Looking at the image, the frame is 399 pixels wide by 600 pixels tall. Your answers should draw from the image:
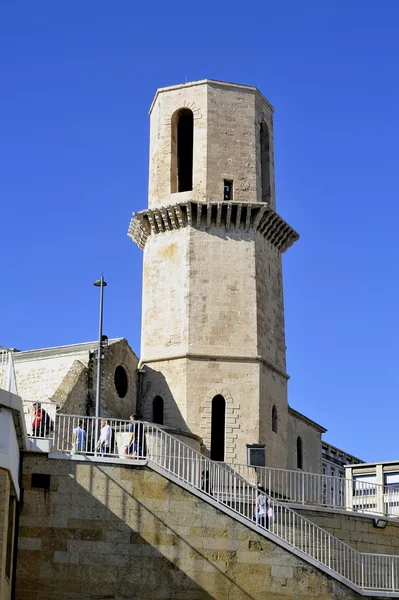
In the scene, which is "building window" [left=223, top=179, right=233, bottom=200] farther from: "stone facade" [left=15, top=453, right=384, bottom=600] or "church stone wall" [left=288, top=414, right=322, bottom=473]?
"stone facade" [left=15, top=453, right=384, bottom=600]

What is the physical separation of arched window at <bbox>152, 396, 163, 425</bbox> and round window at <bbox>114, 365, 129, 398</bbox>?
102 centimetres

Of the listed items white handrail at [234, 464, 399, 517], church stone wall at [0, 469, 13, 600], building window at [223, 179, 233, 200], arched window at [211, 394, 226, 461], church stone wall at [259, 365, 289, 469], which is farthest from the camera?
building window at [223, 179, 233, 200]

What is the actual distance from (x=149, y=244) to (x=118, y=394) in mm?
5420

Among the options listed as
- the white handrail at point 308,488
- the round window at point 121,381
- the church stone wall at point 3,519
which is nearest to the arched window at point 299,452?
the white handrail at point 308,488

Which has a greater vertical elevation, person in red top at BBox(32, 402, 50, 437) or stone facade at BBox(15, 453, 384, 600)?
person in red top at BBox(32, 402, 50, 437)

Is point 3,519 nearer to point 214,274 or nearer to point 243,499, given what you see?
point 243,499

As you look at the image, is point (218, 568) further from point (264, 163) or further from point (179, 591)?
point (264, 163)

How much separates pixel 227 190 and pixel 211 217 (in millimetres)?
1481

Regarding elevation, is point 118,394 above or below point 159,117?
below

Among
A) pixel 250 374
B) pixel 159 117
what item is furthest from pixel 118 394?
pixel 159 117

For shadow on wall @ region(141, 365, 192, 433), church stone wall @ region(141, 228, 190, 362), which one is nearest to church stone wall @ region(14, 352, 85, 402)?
shadow on wall @ region(141, 365, 192, 433)

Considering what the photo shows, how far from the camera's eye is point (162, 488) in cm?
2341

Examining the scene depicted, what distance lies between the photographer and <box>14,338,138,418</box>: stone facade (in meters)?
32.0

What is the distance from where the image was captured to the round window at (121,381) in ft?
112
